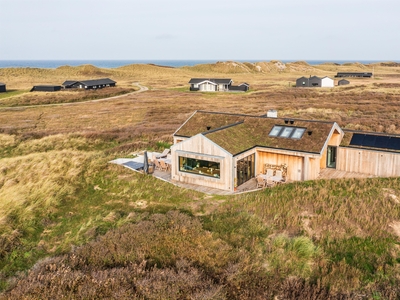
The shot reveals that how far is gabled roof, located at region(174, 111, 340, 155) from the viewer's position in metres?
21.0

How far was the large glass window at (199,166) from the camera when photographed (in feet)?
69.2

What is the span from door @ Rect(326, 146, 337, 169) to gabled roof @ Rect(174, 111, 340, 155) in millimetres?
1924

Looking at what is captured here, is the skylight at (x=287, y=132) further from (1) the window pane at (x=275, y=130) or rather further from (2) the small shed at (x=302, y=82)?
(2) the small shed at (x=302, y=82)

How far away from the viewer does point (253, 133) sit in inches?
929

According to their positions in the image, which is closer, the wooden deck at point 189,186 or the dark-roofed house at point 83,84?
the wooden deck at point 189,186

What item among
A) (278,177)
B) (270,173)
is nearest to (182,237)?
(278,177)

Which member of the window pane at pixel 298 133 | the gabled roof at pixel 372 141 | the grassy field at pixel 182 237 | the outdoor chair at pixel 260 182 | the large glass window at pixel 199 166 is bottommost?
the grassy field at pixel 182 237

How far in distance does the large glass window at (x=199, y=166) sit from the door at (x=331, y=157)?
8368 mm

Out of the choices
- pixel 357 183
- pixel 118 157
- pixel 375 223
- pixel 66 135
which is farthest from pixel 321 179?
pixel 66 135

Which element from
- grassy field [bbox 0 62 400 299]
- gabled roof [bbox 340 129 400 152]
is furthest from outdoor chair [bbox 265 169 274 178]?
gabled roof [bbox 340 129 400 152]

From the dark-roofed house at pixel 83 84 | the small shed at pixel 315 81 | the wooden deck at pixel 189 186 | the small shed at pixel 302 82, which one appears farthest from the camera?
the small shed at pixel 302 82

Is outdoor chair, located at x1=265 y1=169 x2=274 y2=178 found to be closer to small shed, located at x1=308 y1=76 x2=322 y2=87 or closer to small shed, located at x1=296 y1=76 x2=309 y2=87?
small shed, located at x1=296 y1=76 x2=309 y2=87

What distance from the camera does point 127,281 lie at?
11391 millimetres

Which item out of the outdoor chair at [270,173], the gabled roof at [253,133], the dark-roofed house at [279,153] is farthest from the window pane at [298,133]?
the outdoor chair at [270,173]
